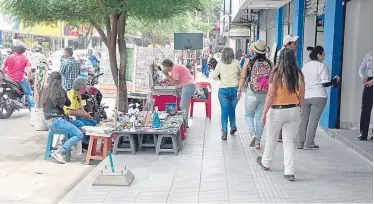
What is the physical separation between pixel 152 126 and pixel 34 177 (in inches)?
74.4

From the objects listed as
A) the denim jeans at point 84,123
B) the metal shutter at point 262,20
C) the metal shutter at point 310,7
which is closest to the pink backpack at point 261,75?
the denim jeans at point 84,123

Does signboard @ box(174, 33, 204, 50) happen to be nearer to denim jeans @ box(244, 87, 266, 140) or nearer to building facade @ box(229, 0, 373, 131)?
building facade @ box(229, 0, 373, 131)

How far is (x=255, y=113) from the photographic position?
7.45 metres

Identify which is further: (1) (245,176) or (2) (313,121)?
(2) (313,121)

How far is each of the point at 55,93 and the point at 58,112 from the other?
31cm

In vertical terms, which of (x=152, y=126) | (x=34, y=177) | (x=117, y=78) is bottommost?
(x=34, y=177)

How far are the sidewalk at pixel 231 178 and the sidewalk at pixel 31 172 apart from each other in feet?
1.80

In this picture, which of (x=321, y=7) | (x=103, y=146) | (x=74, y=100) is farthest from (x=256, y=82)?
(x=321, y=7)

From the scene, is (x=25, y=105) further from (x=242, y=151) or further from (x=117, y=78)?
(x=242, y=151)

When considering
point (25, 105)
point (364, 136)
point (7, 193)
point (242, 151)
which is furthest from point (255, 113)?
point (25, 105)

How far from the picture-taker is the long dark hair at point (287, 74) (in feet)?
17.7

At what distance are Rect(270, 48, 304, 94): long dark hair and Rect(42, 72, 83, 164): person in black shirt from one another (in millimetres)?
3293

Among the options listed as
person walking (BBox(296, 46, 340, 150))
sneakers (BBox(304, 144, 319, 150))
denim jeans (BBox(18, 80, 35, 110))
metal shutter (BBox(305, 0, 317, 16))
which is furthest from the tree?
denim jeans (BBox(18, 80, 35, 110))

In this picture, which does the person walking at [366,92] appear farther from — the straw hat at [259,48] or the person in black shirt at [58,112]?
the person in black shirt at [58,112]
